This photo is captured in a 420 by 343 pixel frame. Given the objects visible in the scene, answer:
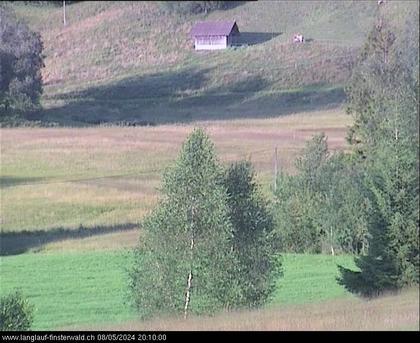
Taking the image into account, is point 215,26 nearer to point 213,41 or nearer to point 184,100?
point 213,41

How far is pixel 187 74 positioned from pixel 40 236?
134 feet

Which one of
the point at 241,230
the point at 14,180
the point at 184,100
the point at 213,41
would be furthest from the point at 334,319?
the point at 184,100

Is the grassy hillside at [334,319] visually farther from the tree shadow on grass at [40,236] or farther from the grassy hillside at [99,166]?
the grassy hillside at [99,166]

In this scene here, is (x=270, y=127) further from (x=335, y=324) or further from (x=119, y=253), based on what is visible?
(x=335, y=324)

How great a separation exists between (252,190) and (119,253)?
12.8m

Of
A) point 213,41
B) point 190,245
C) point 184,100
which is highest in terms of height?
point 213,41

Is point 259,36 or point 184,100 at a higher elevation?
point 259,36

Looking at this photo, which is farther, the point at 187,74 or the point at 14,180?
the point at 187,74

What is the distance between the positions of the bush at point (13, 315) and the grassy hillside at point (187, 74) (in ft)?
61.2

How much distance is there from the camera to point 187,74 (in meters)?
71.5

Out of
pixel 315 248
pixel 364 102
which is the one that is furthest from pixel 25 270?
pixel 364 102

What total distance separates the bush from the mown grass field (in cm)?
374

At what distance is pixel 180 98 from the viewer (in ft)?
229

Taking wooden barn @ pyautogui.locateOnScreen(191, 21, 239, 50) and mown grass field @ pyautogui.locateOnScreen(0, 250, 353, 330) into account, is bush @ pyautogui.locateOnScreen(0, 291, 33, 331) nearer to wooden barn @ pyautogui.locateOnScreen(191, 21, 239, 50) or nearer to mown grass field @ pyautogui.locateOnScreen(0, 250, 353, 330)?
mown grass field @ pyautogui.locateOnScreen(0, 250, 353, 330)
